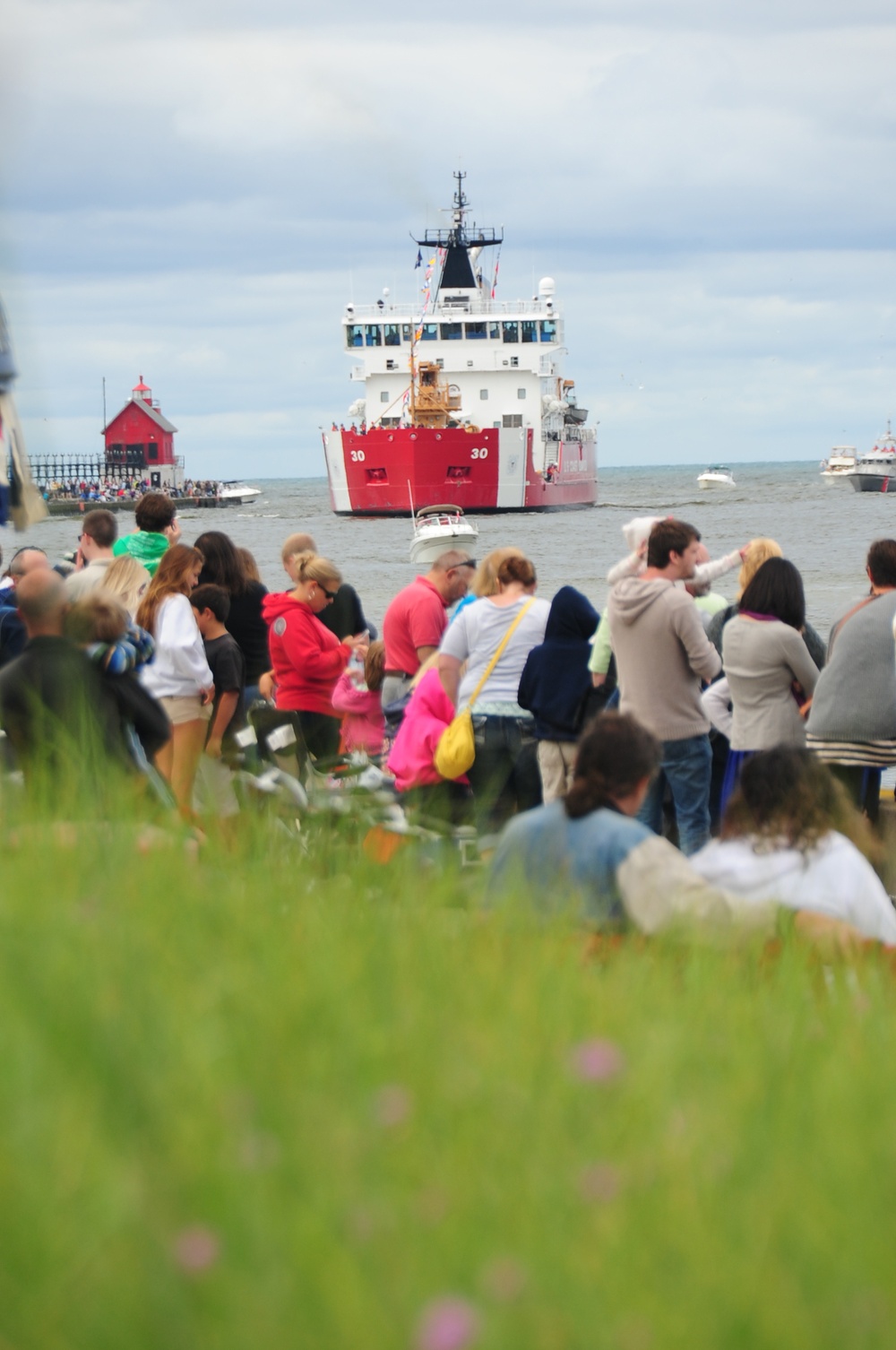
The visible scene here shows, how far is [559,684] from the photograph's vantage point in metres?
5.98

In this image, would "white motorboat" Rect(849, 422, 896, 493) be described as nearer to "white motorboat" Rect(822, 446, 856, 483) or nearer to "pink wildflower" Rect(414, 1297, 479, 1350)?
"white motorboat" Rect(822, 446, 856, 483)

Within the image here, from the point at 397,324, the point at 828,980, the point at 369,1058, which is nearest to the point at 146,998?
the point at 369,1058

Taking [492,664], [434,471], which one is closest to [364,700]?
[492,664]

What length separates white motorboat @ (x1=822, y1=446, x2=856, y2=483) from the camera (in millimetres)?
108688

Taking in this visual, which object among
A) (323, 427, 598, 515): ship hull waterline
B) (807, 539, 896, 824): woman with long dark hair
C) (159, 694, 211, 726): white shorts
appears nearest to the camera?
(807, 539, 896, 824): woman with long dark hair

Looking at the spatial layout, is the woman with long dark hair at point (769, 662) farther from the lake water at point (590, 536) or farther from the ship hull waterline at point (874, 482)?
the ship hull waterline at point (874, 482)

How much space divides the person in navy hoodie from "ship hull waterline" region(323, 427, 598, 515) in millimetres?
50883

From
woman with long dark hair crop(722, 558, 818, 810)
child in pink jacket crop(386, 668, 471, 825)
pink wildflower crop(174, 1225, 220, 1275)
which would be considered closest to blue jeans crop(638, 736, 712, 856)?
woman with long dark hair crop(722, 558, 818, 810)

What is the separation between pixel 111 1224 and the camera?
1.42 m

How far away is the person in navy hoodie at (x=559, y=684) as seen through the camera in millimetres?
5980

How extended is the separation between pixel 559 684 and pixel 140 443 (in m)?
112

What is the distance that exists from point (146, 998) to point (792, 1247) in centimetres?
81

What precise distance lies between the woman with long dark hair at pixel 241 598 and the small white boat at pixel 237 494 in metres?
112

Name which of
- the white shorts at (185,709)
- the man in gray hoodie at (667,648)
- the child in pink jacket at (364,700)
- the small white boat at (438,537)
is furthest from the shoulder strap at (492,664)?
the small white boat at (438,537)
